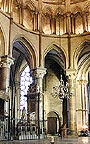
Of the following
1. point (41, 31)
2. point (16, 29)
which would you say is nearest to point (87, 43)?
point (41, 31)

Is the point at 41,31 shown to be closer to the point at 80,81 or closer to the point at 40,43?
the point at 40,43

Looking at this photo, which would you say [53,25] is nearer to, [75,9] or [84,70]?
[75,9]

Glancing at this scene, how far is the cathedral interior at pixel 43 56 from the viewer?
21.2 m

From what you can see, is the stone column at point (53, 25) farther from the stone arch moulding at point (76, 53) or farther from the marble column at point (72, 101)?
the marble column at point (72, 101)

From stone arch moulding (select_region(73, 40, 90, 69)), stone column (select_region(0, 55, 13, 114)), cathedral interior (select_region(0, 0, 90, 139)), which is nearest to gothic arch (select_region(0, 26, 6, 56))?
cathedral interior (select_region(0, 0, 90, 139))

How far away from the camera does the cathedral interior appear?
21.2 m

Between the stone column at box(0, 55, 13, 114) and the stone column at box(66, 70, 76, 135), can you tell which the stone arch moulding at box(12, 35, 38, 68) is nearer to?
the stone column at box(66, 70, 76, 135)

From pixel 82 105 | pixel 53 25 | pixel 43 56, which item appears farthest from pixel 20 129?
pixel 82 105

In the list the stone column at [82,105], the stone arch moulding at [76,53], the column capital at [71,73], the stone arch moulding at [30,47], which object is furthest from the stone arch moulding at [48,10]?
the stone column at [82,105]

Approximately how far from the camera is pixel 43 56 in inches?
989

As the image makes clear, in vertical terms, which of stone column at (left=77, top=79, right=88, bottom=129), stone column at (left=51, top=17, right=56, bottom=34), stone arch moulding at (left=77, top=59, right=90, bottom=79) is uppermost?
stone column at (left=51, top=17, right=56, bottom=34)

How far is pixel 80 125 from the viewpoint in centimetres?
2942

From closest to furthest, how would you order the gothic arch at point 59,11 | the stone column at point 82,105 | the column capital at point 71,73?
the column capital at point 71,73 → the gothic arch at point 59,11 → the stone column at point 82,105

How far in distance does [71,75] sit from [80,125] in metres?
6.49
